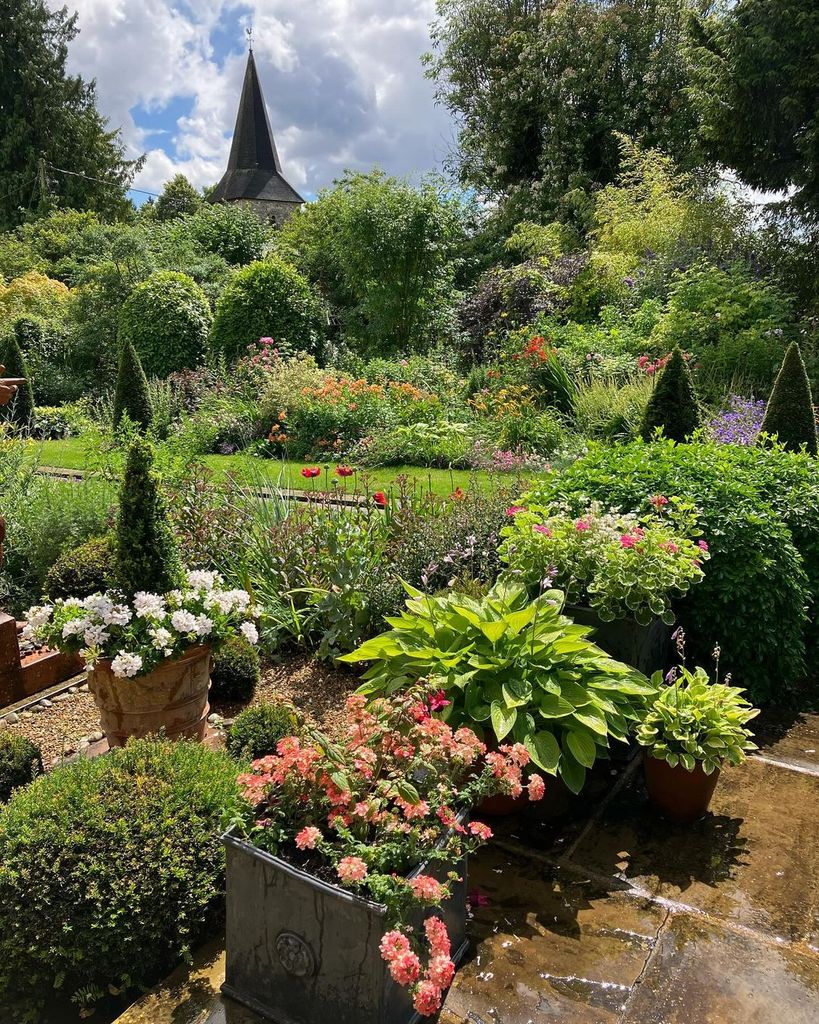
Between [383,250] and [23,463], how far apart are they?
32.1 ft

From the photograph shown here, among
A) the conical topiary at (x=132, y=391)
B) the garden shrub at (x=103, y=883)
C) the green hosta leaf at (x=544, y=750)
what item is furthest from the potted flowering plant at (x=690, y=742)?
the conical topiary at (x=132, y=391)

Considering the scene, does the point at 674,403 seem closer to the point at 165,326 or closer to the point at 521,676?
the point at 521,676

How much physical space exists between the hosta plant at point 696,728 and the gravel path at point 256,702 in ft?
4.33

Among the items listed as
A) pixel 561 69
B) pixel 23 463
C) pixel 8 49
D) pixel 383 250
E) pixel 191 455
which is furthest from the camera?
pixel 8 49

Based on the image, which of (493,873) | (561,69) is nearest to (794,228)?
(561,69)

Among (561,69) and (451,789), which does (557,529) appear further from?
(561,69)

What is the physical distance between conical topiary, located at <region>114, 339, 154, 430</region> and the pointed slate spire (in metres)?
30.6

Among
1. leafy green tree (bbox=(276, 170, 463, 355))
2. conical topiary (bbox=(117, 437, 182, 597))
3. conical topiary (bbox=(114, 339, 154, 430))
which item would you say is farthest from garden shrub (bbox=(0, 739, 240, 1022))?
leafy green tree (bbox=(276, 170, 463, 355))

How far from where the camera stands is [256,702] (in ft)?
11.8

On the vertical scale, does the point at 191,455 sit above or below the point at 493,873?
above

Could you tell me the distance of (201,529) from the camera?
4.70 m

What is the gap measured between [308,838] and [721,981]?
3.84ft

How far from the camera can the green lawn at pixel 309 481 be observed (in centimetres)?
612

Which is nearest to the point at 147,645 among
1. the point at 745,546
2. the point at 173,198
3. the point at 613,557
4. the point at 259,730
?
the point at 259,730
